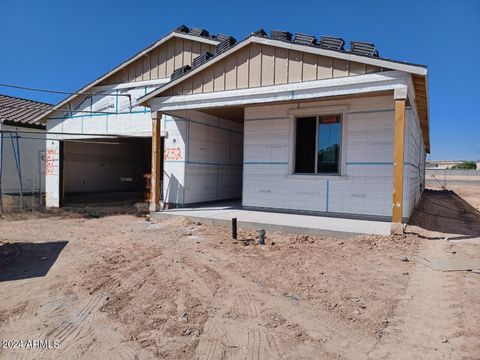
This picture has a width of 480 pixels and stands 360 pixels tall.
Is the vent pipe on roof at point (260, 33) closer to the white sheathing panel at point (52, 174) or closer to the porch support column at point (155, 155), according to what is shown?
the porch support column at point (155, 155)

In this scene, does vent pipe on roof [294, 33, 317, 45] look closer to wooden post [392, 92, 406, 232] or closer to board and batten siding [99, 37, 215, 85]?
wooden post [392, 92, 406, 232]

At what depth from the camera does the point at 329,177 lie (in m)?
9.08

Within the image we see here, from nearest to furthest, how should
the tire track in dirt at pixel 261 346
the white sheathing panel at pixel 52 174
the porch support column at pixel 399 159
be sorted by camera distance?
the tire track in dirt at pixel 261 346, the porch support column at pixel 399 159, the white sheathing panel at pixel 52 174

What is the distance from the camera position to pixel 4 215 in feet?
36.1

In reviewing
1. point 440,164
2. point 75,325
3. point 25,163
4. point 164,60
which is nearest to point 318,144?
point 164,60

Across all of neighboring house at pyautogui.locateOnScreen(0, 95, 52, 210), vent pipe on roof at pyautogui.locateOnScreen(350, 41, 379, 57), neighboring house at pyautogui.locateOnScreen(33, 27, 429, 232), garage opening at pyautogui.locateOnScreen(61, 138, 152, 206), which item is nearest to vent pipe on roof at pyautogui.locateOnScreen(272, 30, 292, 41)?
neighboring house at pyautogui.locateOnScreen(33, 27, 429, 232)

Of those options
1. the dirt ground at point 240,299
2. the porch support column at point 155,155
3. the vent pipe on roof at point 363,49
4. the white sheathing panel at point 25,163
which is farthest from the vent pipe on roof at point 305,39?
the white sheathing panel at point 25,163

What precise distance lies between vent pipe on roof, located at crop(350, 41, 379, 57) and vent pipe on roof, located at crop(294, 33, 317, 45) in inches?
33.9

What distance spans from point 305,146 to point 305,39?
3.00 m

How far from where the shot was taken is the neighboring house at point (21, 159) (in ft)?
43.3

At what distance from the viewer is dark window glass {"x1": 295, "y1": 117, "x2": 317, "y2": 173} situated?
9438 mm

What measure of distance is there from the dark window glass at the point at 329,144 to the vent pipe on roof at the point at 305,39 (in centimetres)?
227

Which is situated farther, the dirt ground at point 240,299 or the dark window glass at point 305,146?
the dark window glass at point 305,146

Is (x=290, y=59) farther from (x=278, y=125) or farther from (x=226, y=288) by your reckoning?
(x=226, y=288)
